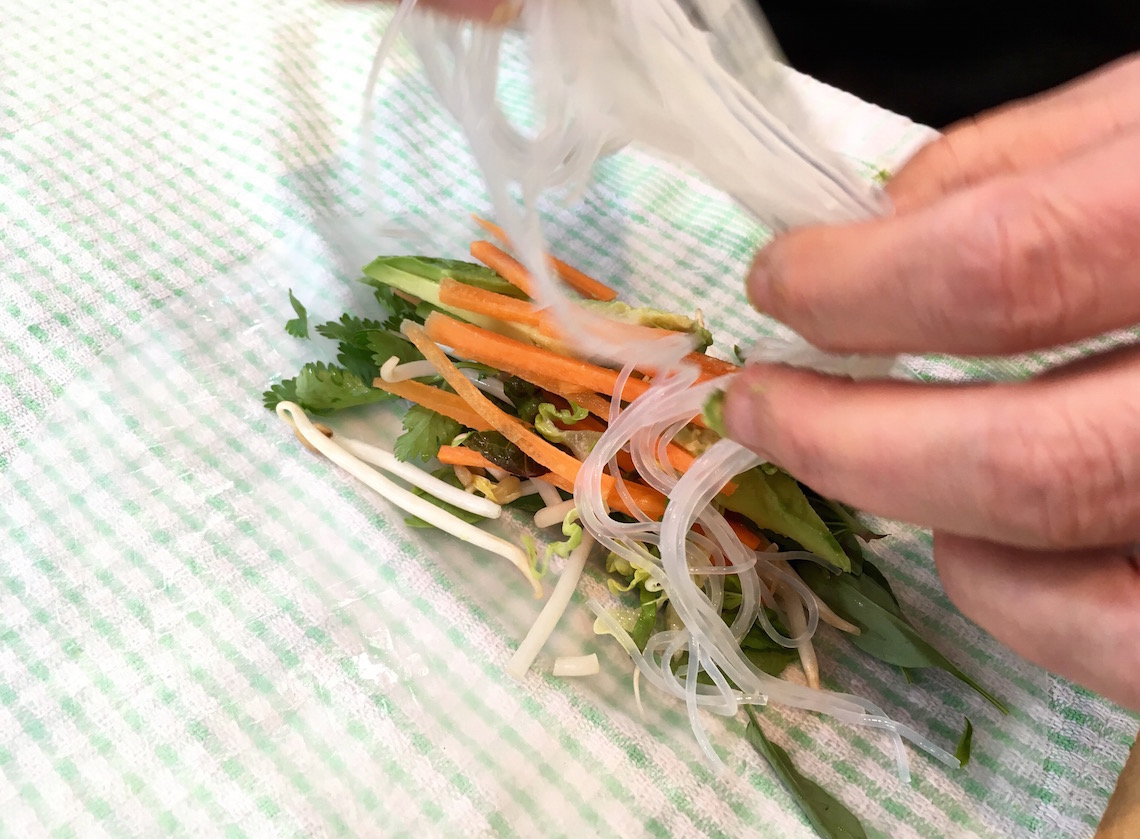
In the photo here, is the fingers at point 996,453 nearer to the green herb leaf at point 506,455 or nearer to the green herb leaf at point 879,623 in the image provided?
the green herb leaf at point 879,623

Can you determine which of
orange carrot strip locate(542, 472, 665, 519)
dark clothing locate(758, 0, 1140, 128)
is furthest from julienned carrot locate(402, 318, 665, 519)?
dark clothing locate(758, 0, 1140, 128)

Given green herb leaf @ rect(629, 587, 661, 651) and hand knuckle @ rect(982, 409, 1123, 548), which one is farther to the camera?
green herb leaf @ rect(629, 587, 661, 651)

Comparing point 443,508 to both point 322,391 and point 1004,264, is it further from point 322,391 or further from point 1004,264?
point 1004,264

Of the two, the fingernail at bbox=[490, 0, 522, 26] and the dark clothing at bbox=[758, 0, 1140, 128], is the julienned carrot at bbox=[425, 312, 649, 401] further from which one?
the dark clothing at bbox=[758, 0, 1140, 128]

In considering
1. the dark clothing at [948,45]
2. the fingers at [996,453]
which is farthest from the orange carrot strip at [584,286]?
the dark clothing at [948,45]

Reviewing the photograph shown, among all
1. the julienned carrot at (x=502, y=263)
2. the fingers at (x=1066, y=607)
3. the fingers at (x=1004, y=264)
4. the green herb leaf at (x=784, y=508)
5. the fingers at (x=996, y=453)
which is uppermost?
the fingers at (x=1004, y=264)

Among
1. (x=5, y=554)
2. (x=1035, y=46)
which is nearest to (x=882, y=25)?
(x=1035, y=46)
